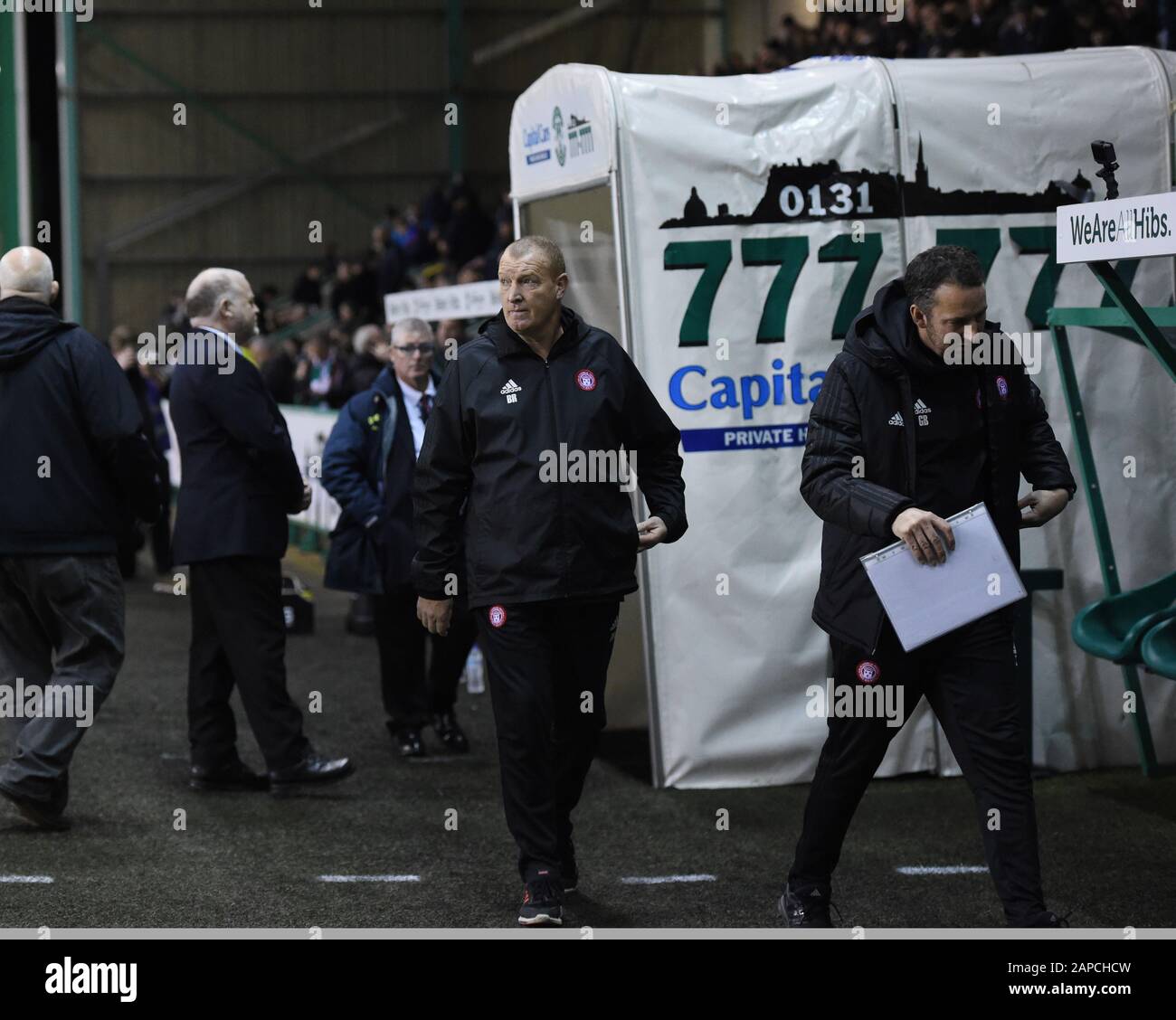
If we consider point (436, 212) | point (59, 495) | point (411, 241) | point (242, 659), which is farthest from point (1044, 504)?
point (436, 212)

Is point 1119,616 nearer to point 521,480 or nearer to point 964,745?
point 964,745

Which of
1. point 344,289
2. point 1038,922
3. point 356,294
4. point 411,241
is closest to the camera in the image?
point 1038,922

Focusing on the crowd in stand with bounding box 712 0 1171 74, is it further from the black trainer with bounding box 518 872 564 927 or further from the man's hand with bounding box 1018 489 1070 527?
the black trainer with bounding box 518 872 564 927

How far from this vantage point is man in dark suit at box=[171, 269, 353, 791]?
6785 mm

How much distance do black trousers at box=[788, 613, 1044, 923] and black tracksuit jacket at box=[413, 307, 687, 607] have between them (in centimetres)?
77

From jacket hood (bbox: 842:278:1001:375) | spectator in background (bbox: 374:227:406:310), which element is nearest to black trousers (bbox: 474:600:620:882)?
jacket hood (bbox: 842:278:1001:375)

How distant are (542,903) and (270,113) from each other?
24927mm

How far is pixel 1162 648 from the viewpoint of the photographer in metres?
6.12

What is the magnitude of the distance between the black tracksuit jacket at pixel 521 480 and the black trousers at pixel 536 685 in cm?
9

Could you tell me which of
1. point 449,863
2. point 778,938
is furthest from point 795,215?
point 778,938

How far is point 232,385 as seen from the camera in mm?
6762

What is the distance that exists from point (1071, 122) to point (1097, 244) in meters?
1.73

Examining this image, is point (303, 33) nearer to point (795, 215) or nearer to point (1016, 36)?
point (1016, 36)
